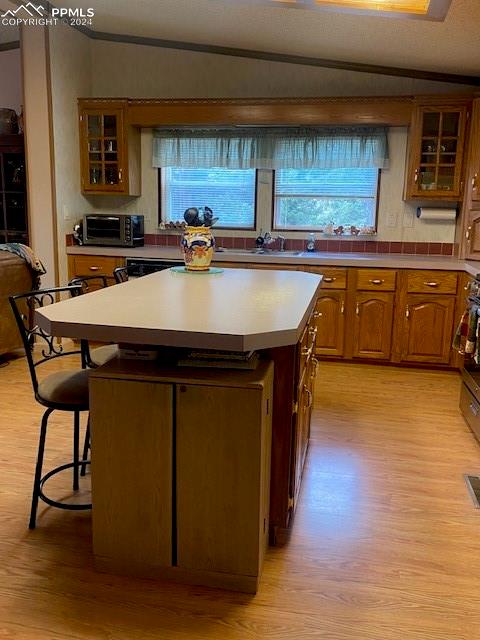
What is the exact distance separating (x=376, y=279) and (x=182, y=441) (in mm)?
3085

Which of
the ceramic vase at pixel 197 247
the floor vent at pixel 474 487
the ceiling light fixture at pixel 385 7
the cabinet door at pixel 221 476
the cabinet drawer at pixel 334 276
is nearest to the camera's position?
the cabinet door at pixel 221 476

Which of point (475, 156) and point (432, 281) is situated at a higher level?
point (475, 156)

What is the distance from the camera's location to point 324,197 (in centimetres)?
508

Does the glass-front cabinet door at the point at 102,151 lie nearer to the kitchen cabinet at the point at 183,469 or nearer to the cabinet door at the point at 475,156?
the cabinet door at the point at 475,156

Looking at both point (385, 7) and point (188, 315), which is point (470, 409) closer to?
point (188, 315)

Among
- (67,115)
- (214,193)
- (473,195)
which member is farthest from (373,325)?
(67,115)

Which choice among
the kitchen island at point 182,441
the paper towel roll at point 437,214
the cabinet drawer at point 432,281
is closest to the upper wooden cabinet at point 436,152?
the paper towel roll at point 437,214

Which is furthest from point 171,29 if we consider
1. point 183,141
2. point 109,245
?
point 109,245

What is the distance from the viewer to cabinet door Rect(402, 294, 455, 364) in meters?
4.40

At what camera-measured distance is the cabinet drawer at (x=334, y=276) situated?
452 cm

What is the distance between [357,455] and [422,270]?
6.58ft

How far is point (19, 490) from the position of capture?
8.23ft

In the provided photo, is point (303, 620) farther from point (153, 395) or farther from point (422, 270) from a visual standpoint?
point (422, 270)

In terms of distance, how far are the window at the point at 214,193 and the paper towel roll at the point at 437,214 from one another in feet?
5.04
